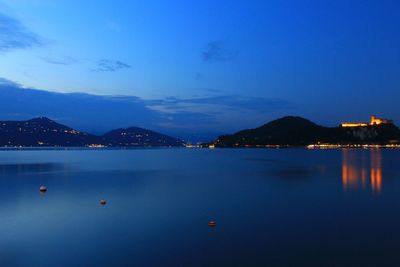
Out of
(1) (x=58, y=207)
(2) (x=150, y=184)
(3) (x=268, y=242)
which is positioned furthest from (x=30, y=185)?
(3) (x=268, y=242)

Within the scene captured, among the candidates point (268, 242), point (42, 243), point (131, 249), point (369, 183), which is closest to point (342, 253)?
point (268, 242)

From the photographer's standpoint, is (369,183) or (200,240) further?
(369,183)

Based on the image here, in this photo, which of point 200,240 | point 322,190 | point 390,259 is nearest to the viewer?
point 390,259

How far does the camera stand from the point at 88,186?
3847 cm

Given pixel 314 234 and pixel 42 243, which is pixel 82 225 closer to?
pixel 42 243

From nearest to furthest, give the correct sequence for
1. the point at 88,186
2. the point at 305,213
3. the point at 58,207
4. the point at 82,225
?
1. the point at 82,225
2. the point at 305,213
3. the point at 58,207
4. the point at 88,186

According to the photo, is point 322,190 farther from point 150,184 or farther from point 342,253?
point 342,253

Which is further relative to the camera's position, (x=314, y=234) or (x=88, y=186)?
(x=88, y=186)

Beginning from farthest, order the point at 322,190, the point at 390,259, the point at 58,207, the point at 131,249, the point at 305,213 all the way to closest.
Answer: the point at 322,190, the point at 58,207, the point at 305,213, the point at 131,249, the point at 390,259


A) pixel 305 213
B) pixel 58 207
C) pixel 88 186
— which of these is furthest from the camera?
pixel 88 186

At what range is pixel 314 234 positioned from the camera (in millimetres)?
17141

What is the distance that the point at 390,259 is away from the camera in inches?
528

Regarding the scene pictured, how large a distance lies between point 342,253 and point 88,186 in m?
28.9

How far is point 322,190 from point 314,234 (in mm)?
17077
